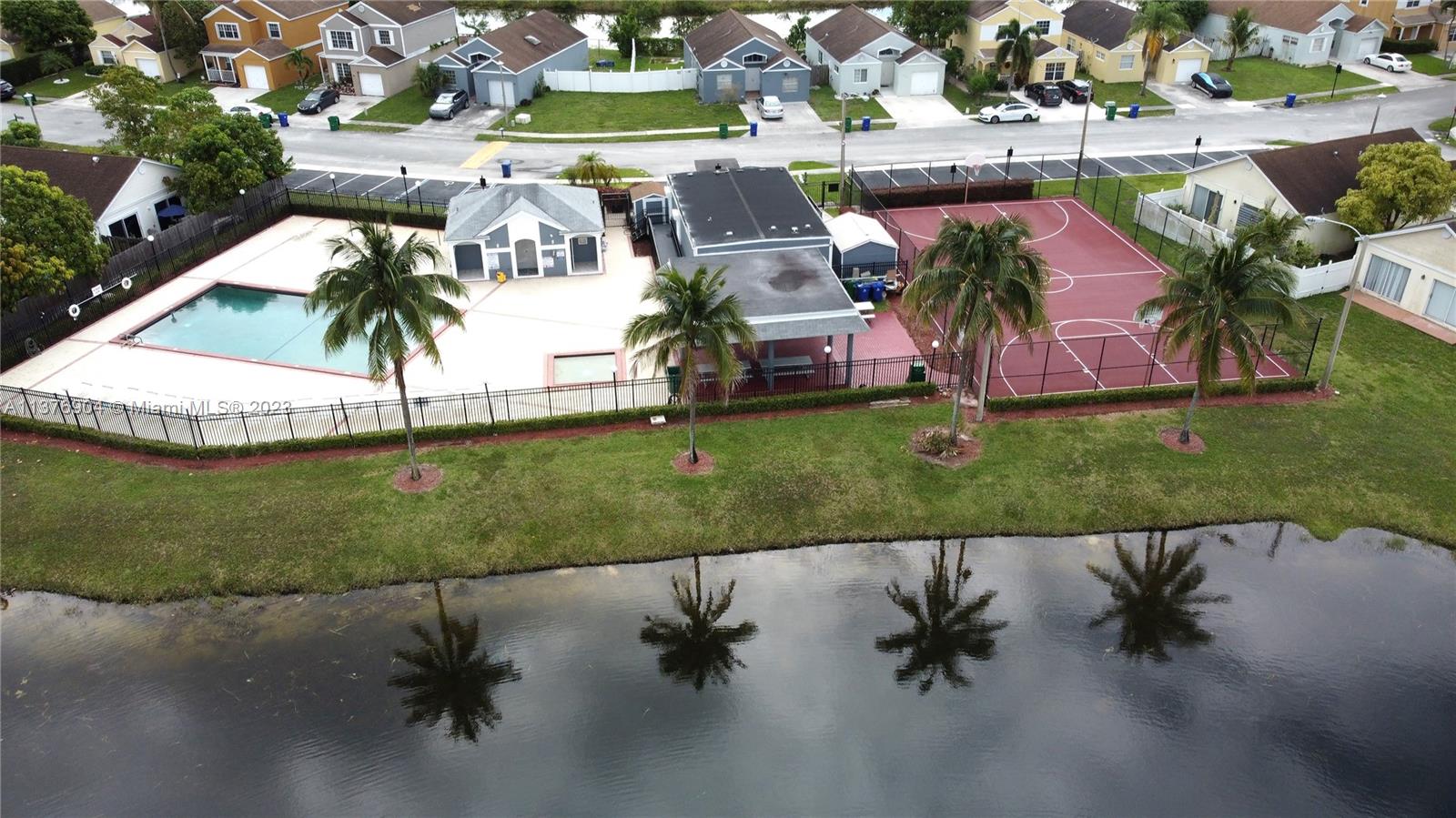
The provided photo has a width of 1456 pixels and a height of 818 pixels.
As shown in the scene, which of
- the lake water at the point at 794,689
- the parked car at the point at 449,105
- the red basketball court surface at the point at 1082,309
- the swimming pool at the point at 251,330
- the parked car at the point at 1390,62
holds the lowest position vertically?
the lake water at the point at 794,689

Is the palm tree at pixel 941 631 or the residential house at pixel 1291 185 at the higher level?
the residential house at pixel 1291 185

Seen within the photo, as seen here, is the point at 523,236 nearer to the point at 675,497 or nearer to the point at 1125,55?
the point at 675,497

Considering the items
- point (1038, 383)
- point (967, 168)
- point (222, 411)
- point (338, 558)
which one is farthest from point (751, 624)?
point (967, 168)

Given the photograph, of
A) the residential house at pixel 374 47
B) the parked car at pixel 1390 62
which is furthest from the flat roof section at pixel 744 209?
the parked car at pixel 1390 62

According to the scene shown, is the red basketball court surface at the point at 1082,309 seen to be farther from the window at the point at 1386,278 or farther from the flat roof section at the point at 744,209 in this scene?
the window at the point at 1386,278

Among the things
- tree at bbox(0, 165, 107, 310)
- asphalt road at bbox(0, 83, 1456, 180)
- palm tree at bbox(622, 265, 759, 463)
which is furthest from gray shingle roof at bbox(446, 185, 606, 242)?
palm tree at bbox(622, 265, 759, 463)

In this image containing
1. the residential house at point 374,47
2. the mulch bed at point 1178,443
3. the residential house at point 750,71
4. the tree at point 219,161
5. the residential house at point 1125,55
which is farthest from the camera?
the residential house at point 1125,55

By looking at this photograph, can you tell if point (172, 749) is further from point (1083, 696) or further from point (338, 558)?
point (1083, 696)
